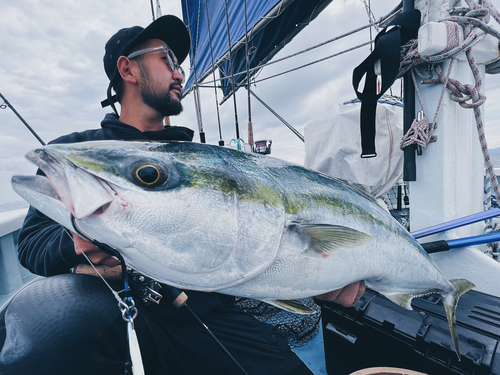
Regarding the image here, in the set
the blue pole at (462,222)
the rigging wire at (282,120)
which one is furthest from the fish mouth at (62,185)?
the rigging wire at (282,120)

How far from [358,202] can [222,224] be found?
760mm

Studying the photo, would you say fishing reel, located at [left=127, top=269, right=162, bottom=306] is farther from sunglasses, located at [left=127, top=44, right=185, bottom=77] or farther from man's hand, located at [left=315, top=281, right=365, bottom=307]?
sunglasses, located at [left=127, top=44, right=185, bottom=77]

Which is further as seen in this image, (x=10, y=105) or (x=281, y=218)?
(x=10, y=105)

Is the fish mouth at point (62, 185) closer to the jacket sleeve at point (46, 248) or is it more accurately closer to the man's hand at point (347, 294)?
the jacket sleeve at point (46, 248)

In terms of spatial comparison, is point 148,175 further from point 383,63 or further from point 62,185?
point 383,63

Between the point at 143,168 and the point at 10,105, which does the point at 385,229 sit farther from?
the point at 10,105

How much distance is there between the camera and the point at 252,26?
556 cm

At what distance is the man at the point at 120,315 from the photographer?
1051mm

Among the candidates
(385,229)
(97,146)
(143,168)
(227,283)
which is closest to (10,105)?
(97,146)

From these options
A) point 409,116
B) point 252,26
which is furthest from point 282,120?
point 409,116

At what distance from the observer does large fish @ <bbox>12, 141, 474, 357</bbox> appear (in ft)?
2.40

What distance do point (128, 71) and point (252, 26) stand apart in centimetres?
437

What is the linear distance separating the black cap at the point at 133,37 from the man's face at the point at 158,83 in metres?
0.09

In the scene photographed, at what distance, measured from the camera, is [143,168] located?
2.65ft
